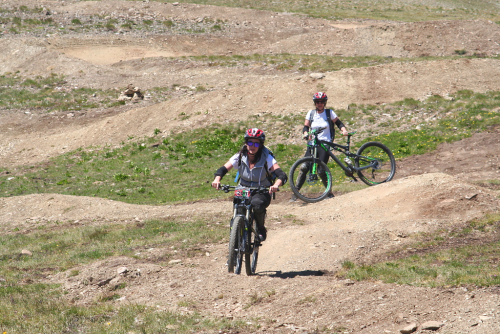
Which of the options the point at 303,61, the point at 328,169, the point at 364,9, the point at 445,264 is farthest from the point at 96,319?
the point at 364,9

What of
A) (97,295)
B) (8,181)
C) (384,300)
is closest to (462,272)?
(384,300)

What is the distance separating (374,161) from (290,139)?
30.0 feet

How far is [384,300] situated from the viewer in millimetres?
6457

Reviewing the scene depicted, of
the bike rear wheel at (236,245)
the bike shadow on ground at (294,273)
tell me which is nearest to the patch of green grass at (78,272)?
the bike rear wheel at (236,245)

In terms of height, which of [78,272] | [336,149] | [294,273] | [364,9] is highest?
[364,9]

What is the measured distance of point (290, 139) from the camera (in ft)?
76.3

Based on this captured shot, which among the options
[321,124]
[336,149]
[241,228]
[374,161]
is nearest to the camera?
[241,228]

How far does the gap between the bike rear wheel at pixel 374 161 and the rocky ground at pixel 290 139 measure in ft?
2.72

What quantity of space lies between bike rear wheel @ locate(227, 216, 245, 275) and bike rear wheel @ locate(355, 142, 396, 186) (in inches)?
283

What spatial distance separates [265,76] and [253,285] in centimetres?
2648

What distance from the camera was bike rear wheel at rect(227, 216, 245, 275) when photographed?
8062 mm

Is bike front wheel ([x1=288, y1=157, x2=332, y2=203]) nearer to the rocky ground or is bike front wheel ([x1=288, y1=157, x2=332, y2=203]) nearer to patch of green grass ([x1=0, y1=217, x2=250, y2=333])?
the rocky ground

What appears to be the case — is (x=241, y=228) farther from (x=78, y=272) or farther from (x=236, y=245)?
(x=78, y=272)

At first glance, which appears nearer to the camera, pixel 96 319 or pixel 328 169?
pixel 96 319
